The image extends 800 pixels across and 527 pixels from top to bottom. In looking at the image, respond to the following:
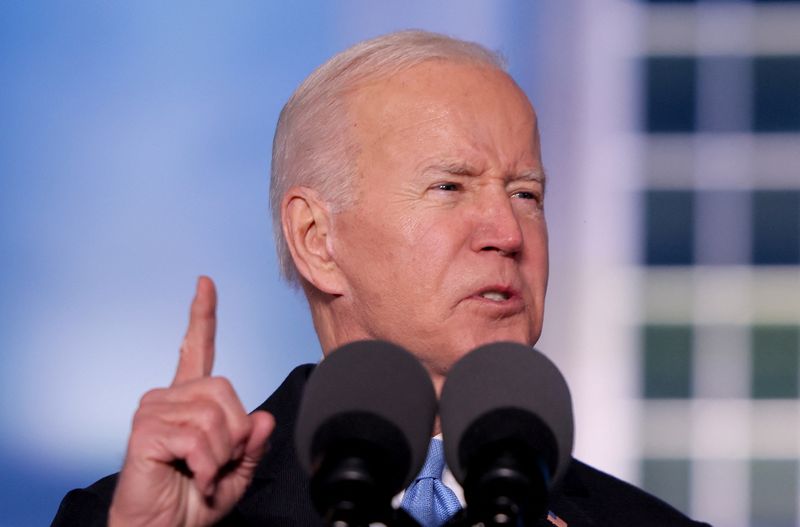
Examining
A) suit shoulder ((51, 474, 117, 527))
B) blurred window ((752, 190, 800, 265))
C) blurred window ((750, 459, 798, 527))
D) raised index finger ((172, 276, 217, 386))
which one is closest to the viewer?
raised index finger ((172, 276, 217, 386))

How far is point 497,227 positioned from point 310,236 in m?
0.39

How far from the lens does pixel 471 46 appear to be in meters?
2.47

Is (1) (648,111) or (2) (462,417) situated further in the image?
(1) (648,111)

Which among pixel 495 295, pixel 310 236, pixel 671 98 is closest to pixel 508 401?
pixel 495 295

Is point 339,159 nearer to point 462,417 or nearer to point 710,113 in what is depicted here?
point 462,417

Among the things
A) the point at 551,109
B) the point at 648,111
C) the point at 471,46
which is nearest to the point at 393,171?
the point at 471,46

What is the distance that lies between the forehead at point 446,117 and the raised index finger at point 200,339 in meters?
0.60

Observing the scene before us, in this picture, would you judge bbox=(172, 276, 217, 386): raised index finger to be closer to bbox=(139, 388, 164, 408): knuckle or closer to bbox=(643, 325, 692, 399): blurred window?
bbox=(139, 388, 164, 408): knuckle

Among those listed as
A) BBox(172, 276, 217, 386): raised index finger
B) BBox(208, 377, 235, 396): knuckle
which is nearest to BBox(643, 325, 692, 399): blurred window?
BBox(172, 276, 217, 386): raised index finger

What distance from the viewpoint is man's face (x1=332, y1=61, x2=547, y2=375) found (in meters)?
2.21

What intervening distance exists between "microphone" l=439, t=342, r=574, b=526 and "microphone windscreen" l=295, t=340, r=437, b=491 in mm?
36

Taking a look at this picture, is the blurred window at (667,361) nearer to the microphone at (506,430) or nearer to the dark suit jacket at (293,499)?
the dark suit jacket at (293,499)

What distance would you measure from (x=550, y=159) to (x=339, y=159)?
327 cm

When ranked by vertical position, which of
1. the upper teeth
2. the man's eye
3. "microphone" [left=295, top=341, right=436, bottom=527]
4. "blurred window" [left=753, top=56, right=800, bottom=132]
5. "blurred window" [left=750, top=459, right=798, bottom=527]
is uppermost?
"blurred window" [left=753, top=56, right=800, bottom=132]
